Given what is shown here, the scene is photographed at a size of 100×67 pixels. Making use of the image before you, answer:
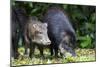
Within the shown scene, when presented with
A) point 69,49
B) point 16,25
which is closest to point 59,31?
point 69,49

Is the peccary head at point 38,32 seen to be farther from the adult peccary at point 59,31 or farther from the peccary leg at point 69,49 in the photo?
the peccary leg at point 69,49

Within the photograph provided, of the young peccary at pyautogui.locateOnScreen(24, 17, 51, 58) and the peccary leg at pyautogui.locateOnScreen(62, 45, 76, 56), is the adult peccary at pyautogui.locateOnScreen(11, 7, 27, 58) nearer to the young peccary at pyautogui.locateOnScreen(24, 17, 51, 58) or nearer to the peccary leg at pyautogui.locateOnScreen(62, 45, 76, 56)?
the young peccary at pyautogui.locateOnScreen(24, 17, 51, 58)

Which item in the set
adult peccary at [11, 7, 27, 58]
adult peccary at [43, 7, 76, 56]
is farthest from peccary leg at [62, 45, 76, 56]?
adult peccary at [11, 7, 27, 58]

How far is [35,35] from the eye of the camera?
210 cm

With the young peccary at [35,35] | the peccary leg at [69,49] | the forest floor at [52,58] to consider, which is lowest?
the forest floor at [52,58]

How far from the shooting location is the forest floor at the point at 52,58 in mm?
2035

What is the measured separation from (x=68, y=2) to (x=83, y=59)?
667 millimetres

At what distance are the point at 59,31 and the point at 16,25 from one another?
0.47 meters

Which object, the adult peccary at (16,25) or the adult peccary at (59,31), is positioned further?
the adult peccary at (59,31)

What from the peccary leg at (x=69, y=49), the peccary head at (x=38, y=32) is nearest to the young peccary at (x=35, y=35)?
the peccary head at (x=38, y=32)

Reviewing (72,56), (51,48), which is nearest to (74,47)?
(72,56)

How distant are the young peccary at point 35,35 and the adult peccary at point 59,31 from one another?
6cm

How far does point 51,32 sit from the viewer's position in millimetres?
2154

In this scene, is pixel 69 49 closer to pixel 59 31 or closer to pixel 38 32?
pixel 59 31
